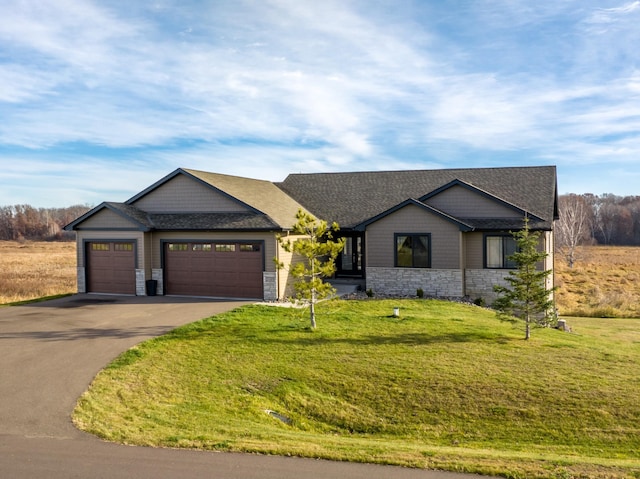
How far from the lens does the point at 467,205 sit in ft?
81.4

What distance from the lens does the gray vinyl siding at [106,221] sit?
24.2m

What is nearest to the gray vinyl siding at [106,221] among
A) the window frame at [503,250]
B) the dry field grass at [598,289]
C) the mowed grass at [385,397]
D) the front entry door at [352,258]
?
the mowed grass at [385,397]

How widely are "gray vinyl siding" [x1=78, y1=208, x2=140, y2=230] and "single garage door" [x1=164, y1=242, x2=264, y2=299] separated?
220 centimetres

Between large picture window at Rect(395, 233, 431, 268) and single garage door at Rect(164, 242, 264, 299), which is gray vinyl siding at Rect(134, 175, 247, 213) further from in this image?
large picture window at Rect(395, 233, 431, 268)

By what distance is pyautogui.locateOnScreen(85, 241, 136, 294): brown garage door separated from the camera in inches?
959

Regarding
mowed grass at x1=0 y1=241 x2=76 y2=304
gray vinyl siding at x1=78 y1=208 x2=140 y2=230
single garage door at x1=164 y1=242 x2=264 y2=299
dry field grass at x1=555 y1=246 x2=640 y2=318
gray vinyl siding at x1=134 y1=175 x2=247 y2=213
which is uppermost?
gray vinyl siding at x1=134 y1=175 x2=247 y2=213

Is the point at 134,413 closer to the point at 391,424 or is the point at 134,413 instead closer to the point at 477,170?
the point at 391,424

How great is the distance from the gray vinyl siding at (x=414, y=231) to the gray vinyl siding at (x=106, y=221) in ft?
35.6

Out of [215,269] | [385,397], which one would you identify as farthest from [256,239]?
[385,397]

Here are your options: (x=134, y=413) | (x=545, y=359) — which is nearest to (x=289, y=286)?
(x=545, y=359)

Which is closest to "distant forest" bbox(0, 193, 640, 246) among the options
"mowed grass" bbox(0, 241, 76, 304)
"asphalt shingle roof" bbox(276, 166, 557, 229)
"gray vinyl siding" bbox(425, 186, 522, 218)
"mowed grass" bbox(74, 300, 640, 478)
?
"mowed grass" bbox(0, 241, 76, 304)

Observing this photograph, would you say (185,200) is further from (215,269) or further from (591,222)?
(591,222)

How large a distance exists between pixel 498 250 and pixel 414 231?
3.69 metres

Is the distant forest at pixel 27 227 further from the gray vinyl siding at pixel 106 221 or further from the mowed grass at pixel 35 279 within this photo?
the gray vinyl siding at pixel 106 221
